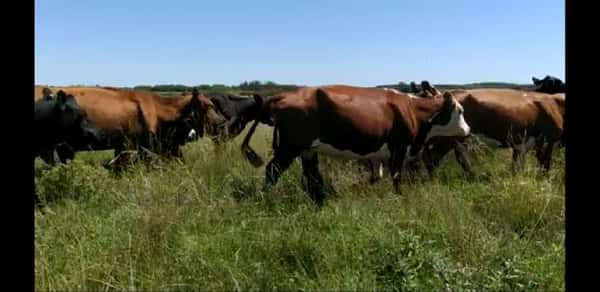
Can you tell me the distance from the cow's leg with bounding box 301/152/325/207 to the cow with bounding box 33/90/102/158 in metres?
2.59

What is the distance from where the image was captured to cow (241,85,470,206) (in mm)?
6859

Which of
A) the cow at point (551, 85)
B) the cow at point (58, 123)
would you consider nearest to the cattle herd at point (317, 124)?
the cow at point (58, 123)

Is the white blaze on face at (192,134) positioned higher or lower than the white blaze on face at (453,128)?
lower

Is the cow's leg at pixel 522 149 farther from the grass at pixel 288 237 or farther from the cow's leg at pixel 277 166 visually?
the cow's leg at pixel 277 166

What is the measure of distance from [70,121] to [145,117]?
3.78 m

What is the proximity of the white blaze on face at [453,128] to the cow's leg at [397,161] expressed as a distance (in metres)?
1.05

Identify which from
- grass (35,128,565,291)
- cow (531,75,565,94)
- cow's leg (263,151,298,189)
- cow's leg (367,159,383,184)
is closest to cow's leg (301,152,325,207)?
grass (35,128,565,291)

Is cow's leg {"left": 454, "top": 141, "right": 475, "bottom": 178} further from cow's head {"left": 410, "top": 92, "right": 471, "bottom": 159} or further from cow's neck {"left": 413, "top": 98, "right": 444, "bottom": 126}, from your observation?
cow's neck {"left": 413, "top": 98, "right": 444, "bottom": 126}

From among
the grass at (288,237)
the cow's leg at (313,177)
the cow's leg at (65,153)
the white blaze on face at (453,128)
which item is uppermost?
the white blaze on face at (453,128)

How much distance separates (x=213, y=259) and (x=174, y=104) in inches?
289

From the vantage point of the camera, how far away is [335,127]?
6.95 m

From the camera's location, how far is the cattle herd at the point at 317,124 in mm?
6852
